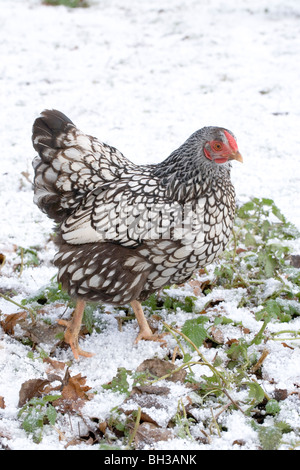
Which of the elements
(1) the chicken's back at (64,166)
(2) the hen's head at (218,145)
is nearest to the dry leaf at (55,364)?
(1) the chicken's back at (64,166)

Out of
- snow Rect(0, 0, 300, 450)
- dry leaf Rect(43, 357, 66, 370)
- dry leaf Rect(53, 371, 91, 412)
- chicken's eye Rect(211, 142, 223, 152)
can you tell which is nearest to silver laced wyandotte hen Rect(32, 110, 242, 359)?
chicken's eye Rect(211, 142, 223, 152)

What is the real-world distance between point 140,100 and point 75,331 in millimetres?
4726

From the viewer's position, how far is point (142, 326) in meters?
3.38

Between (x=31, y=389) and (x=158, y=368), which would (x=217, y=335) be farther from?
(x=31, y=389)

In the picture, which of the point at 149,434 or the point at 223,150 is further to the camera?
the point at 223,150

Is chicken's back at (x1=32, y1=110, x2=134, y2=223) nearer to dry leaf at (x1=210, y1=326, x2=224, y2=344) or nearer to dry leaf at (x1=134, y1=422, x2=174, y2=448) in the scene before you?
dry leaf at (x1=210, y1=326, x2=224, y2=344)

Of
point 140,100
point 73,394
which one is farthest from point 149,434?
point 140,100

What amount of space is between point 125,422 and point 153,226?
109 centimetres

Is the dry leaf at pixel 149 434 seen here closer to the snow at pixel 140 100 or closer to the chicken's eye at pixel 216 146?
the snow at pixel 140 100

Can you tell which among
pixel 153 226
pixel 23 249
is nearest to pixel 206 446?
pixel 153 226

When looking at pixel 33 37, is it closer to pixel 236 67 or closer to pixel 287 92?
pixel 236 67

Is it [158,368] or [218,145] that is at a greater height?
[218,145]

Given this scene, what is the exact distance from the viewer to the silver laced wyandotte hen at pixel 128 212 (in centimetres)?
303
